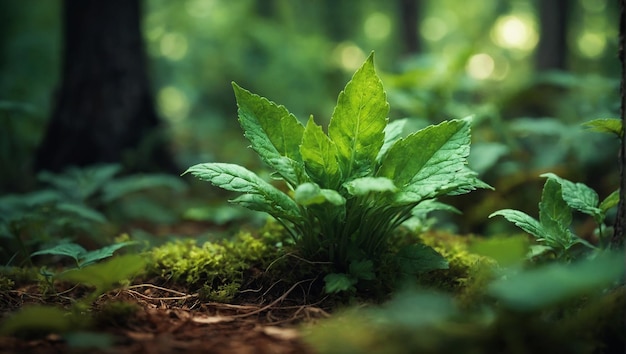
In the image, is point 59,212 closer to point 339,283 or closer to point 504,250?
point 339,283

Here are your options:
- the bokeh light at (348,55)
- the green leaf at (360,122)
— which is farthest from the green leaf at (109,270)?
the bokeh light at (348,55)

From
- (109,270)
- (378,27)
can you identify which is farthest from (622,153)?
(378,27)

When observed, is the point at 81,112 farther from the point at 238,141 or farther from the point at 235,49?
the point at 235,49

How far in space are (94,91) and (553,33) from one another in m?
5.57

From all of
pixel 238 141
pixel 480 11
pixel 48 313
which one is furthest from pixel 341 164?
pixel 480 11

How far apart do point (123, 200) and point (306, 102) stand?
14.7 feet

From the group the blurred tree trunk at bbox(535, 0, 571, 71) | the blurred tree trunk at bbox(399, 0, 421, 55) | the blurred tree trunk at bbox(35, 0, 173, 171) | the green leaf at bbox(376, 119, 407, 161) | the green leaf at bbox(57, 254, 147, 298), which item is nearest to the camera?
the green leaf at bbox(57, 254, 147, 298)

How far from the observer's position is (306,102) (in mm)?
7949

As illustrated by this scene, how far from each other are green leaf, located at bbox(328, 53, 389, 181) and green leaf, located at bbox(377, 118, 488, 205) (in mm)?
97

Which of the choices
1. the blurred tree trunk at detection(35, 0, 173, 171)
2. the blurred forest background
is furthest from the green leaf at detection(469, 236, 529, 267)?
the blurred tree trunk at detection(35, 0, 173, 171)

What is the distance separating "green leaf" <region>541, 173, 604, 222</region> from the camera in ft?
6.33

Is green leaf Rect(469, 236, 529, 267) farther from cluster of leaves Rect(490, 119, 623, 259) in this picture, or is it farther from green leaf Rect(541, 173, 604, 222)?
green leaf Rect(541, 173, 604, 222)

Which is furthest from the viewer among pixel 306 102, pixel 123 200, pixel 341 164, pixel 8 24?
pixel 306 102

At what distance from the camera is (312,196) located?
5.35ft
